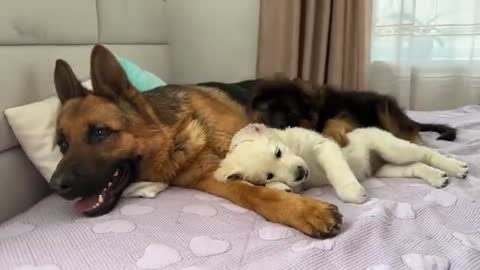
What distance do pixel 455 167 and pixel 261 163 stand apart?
64 centimetres

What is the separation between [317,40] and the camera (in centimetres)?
289

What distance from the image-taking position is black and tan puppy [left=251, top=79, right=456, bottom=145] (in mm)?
1792

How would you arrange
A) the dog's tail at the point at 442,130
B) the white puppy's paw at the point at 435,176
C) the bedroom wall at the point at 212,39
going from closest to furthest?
the white puppy's paw at the point at 435,176 → the dog's tail at the point at 442,130 → the bedroom wall at the point at 212,39

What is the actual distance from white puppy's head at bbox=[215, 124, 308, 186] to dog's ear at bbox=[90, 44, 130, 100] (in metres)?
0.39

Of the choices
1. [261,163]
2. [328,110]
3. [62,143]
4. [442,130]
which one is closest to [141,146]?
[62,143]

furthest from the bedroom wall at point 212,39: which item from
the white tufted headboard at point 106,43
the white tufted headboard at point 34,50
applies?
the white tufted headboard at point 34,50

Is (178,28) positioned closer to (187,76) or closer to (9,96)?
(187,76)

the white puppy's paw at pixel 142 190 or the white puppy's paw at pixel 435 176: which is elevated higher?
the white puppy's paw at pixel 435 176

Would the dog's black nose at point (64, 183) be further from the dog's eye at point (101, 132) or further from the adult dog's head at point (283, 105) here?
the adult dog's head at point (283, 105)

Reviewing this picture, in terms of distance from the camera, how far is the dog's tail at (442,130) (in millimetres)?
2018

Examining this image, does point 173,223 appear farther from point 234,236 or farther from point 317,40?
point 317,40

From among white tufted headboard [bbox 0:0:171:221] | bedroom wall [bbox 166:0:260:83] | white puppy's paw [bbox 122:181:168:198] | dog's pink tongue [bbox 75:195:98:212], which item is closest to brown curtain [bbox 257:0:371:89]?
bedroom wall [bbox 166:0:260:83]

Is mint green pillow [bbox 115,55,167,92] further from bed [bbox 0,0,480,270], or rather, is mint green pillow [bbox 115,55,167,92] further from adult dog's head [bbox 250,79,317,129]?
adult dog's head [bbox 250,79,317,129]

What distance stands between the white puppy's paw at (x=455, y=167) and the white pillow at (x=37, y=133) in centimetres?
121
